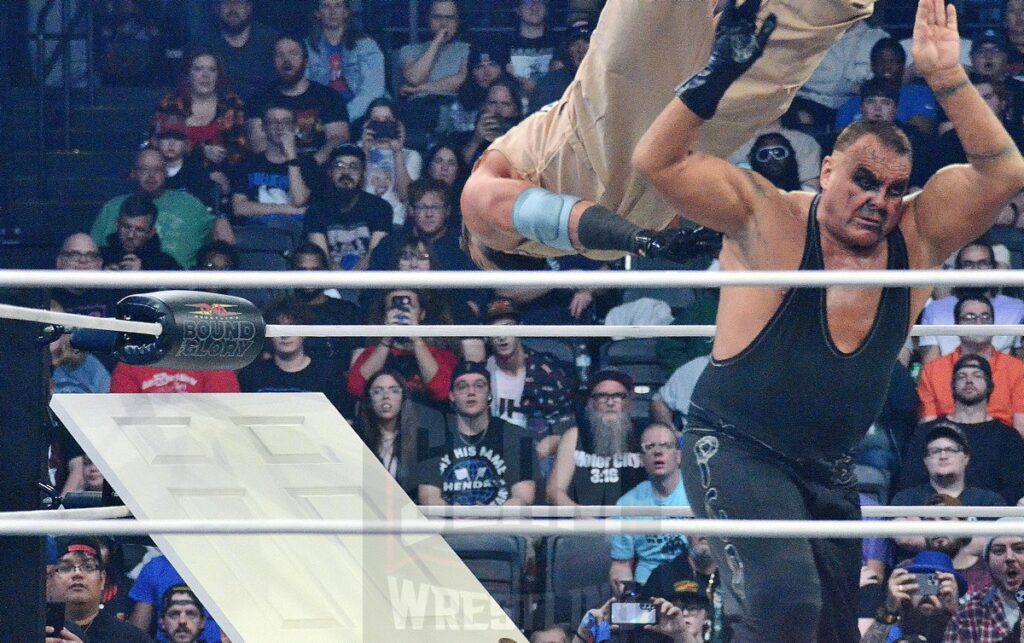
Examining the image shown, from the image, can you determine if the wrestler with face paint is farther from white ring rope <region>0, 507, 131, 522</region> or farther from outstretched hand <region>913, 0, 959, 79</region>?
white ring rope <region>0, 507, 131, 522</region>

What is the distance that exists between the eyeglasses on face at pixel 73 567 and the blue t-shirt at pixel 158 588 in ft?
0.60

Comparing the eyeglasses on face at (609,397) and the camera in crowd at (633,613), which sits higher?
the eyeglasses on face at (609,397)

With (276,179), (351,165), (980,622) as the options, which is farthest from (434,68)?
(980,622)

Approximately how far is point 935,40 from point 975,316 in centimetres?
222

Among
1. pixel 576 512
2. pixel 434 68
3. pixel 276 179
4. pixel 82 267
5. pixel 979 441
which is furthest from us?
pixel 434 68

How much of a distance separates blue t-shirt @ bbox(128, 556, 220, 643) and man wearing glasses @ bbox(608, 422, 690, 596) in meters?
1.11

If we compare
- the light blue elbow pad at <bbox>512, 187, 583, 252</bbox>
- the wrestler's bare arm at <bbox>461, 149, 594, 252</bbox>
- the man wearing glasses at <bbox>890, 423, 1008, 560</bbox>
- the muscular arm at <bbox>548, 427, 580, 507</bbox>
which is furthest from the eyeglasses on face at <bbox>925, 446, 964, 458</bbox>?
the light blue elbow pad at <bbox>512, 187, 583, 252</bbox>

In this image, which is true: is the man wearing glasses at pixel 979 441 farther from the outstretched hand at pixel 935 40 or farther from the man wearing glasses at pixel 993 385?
the outstretched hand at pixel 935 40

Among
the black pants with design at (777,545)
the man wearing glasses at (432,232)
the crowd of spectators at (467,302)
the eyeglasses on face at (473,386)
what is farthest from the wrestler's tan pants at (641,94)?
the man wearing glasses at (432,232)

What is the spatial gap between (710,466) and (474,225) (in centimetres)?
66

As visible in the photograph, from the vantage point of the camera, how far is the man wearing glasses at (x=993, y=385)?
377 centimetres

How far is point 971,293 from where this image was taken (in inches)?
157

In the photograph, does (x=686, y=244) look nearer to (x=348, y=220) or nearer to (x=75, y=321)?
(x=75, y=321)

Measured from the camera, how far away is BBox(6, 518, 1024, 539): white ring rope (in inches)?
55.6
